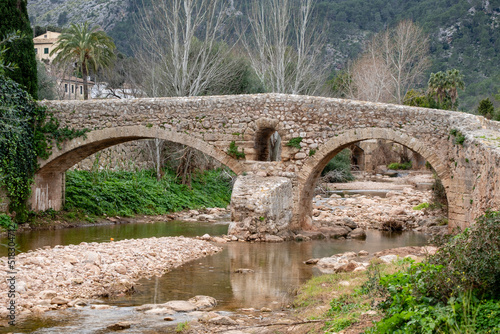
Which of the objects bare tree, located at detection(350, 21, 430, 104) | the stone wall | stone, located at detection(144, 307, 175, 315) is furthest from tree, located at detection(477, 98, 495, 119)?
stone, located at detection(144, 307, 175, 315)

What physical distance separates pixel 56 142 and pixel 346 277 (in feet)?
37.3

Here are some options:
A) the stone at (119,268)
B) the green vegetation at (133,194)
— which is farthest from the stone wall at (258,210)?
the green vegetation at (133,194)

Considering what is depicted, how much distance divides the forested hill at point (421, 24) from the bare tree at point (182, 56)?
95.7 ft

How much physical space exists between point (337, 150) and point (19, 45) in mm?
9853

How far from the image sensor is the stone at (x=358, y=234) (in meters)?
16.2

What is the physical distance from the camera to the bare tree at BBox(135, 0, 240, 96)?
22703mm

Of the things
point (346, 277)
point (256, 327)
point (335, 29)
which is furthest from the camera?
point (335, 29)

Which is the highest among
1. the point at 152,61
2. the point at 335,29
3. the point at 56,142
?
the point at 335,29

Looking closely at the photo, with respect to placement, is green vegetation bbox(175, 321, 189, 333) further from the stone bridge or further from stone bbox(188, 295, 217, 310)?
the stone bridge

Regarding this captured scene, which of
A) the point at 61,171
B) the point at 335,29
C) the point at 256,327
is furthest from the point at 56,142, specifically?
the point at 335,29

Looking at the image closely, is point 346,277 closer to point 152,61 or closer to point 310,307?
point 310,307

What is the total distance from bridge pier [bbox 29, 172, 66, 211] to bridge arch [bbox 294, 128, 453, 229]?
8.16 metres

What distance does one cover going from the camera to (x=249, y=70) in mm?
28266

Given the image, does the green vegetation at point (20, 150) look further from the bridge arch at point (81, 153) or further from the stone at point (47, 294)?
the stone at point (47, 294)
